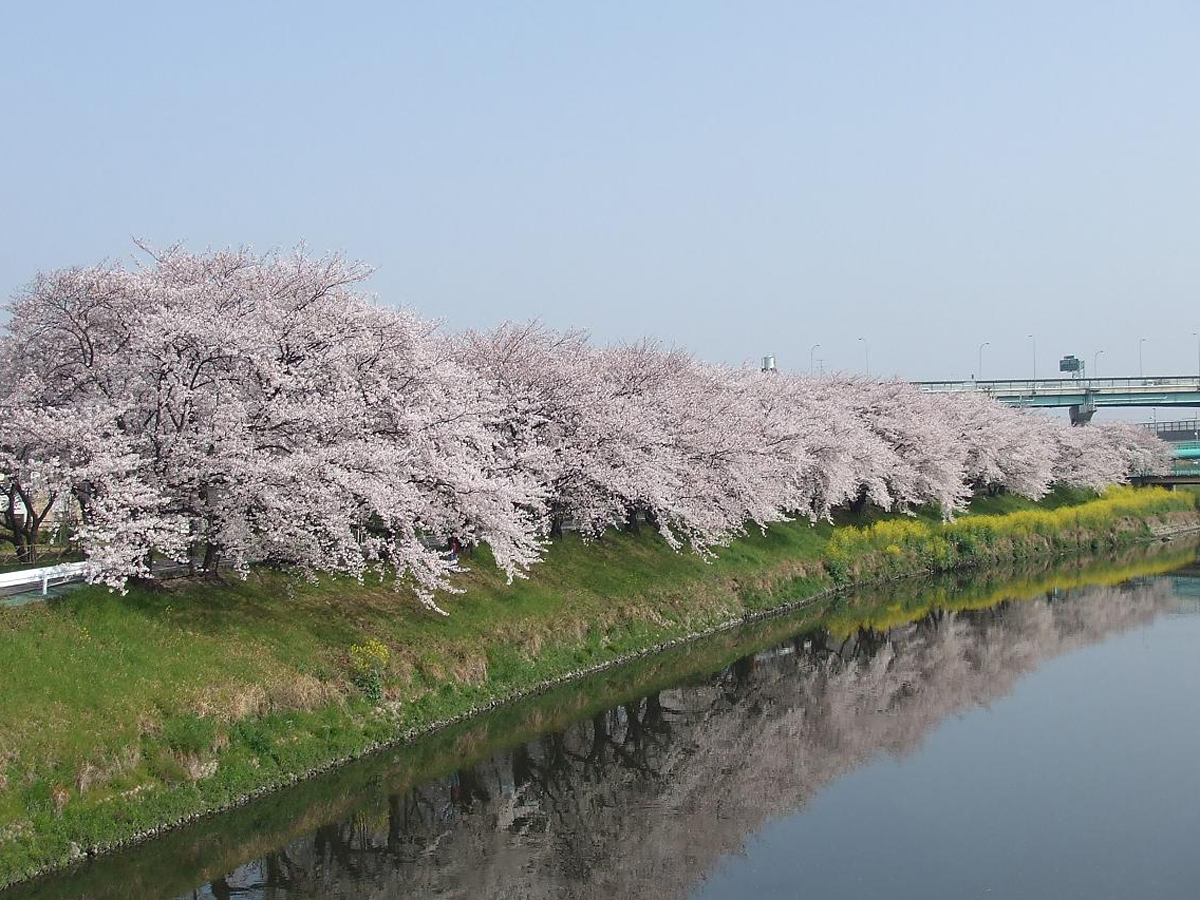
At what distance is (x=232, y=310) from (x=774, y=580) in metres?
30.1

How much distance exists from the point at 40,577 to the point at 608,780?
46.6 ft

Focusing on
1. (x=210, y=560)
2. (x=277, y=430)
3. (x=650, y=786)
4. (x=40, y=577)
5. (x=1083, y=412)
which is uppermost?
(x=277, y=430)

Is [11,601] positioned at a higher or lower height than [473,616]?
higher

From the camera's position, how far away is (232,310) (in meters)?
30.0

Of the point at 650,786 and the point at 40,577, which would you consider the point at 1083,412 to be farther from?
the point at 40,577

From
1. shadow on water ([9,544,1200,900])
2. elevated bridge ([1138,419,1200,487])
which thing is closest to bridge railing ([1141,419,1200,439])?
elevated bridge ([1138,419,1200,487])

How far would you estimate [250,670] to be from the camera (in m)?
26.9

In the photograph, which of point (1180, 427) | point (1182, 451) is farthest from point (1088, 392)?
point (1180, 427)

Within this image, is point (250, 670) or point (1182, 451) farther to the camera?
point (1182, 451)

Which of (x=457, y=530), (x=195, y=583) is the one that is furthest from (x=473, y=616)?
(x=195, y=583)

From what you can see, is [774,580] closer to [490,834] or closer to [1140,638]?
[1140,638]

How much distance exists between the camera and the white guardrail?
84.2 ft

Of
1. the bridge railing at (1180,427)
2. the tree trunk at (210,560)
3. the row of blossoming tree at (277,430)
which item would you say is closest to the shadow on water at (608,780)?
the row of blossoming tree at (277,430)

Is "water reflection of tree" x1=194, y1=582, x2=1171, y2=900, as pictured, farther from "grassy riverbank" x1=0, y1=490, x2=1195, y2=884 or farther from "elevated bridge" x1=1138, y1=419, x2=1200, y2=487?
"elevated bridge" x1=1138, y1=419, x2=1200, y2=487
